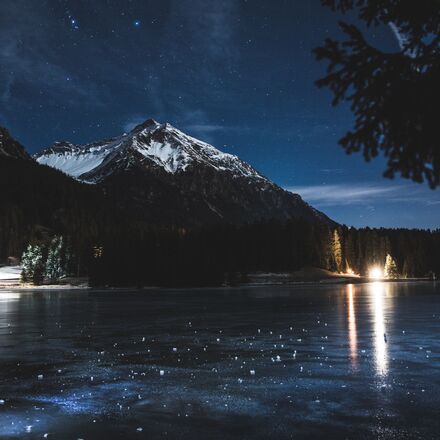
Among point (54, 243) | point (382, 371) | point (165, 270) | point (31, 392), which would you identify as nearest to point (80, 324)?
point (31, 392)

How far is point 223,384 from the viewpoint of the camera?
46.0ft

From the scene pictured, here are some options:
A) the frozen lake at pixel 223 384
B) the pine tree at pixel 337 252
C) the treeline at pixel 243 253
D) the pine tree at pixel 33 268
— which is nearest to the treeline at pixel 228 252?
the treeline at pixel 243 253

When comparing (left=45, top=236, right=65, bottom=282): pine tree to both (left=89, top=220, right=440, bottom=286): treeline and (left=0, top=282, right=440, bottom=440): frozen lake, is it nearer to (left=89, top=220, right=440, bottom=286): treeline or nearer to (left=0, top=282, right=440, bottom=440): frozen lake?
(left=89, top=220, right=440, bottom=286): treeline

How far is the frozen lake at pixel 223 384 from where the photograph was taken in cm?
1006

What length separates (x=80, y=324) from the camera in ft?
107

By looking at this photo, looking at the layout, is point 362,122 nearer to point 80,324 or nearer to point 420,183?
point 420,183

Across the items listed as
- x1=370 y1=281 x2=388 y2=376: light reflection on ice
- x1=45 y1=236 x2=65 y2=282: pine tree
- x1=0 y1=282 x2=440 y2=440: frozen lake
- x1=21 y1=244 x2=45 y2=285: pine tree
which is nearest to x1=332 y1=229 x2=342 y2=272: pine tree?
x1=45 y1=236 x2=65 y2=282: pine tree

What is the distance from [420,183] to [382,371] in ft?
34.5

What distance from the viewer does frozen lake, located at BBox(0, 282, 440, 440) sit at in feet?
33.0

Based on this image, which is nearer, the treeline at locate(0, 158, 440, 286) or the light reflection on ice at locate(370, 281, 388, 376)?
the light reflection on ice at locate(370, 281, 388, 376)

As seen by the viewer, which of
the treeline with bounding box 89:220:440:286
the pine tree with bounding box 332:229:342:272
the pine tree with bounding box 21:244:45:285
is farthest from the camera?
the pine tree with bounding box 332:229:342:272

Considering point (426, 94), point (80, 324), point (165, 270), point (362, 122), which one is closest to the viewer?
point (426, 94)

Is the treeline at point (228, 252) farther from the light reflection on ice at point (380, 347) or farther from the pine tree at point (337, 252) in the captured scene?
the light reflection on ice at point (380, 347)

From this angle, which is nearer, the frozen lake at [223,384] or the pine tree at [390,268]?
the frozen lake at [223,384]
